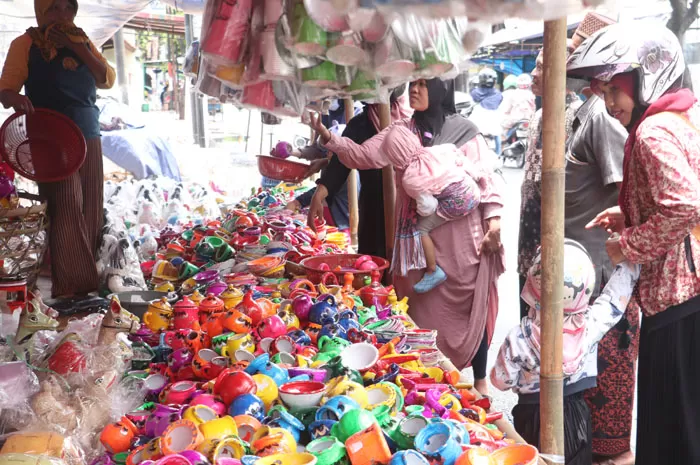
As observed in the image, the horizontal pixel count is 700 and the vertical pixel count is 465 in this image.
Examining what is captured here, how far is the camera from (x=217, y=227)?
348cm

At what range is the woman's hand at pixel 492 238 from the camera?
2.86 m

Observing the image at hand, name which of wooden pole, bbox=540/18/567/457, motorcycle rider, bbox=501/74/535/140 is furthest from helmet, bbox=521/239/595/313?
motorcycle rider, bbox=501/74/535/140

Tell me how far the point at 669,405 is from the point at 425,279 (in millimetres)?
1152

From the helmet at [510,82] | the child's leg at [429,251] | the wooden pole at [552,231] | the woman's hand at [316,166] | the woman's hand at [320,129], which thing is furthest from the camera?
the helmet at [510,82]

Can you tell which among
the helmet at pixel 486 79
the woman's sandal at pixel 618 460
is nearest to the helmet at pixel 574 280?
the woman's sandal at pixel 618 460

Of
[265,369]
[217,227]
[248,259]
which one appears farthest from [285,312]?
[217,227]

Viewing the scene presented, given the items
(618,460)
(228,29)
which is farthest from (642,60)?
(618,460)

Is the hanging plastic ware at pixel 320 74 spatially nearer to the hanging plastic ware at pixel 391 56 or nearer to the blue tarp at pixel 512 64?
the hanging plastic ware at pixel 391 56

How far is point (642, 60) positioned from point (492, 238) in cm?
103

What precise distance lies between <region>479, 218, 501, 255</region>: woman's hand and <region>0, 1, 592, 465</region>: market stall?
0.55 m

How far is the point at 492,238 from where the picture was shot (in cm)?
287

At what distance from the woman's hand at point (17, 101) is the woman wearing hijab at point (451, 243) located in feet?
4.13

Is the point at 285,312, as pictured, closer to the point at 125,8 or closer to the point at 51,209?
the point at 51,209

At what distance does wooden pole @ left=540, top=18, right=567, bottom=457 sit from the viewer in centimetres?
150
